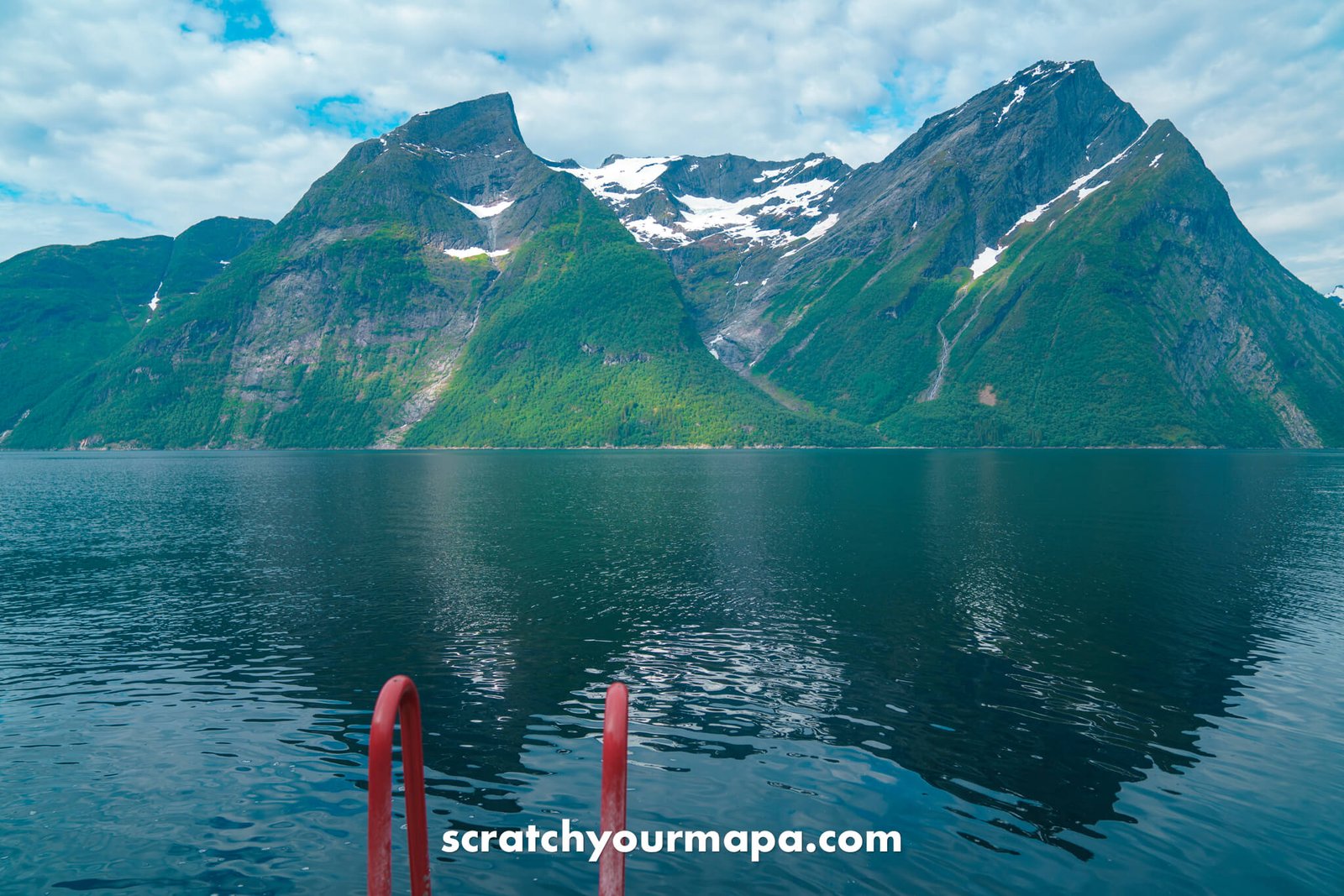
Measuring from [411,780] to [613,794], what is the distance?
318 centimetres

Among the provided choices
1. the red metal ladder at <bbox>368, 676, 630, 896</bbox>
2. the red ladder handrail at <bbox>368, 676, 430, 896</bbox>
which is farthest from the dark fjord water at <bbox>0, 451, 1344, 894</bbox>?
the red metal ladder at <bbox>368, 676, 630, 896</bbox>

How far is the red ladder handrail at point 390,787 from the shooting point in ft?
30.0

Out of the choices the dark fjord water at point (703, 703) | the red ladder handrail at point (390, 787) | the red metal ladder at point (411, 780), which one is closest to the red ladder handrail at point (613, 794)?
the red metal ladder at point (411, 780)

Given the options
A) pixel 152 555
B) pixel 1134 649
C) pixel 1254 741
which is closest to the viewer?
pixel 1254 741

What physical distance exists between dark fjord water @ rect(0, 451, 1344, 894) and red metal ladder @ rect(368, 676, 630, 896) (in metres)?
10.5

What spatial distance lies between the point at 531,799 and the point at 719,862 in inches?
263

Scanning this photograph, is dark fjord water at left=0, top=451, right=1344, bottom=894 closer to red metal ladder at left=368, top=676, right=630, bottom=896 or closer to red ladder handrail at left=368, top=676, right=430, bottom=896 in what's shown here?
red ladder handrail at left=368, top=676, right=430, bottom=896

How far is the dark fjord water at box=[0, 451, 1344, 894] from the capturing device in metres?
20.2

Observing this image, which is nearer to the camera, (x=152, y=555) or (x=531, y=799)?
(x=531, y=799)

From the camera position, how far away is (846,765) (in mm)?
25781

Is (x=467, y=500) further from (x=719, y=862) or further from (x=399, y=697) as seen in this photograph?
(x=399, y=697)

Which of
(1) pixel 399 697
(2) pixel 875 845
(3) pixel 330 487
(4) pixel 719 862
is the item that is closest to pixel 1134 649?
(2) pixel 875 845

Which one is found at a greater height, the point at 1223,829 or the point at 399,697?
the point at 399,697

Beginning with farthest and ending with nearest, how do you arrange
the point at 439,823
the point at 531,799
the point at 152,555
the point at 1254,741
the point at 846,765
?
the point at 152,555 → the point at 1254,741 → the point at 846,765 → the point at 531,799 → the point at 439,823
